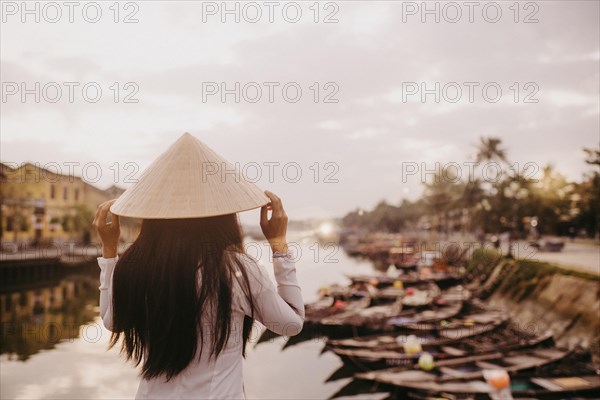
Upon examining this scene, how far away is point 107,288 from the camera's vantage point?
1647mm

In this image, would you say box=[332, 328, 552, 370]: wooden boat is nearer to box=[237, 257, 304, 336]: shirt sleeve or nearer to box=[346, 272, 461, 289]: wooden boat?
box=[237, 257, 304, 336]: shirt sleeve

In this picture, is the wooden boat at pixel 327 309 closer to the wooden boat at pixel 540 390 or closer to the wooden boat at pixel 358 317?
the wooden boat at pixel 358 317

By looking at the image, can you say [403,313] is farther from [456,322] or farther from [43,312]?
[43,312]

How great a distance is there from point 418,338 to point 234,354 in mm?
12822

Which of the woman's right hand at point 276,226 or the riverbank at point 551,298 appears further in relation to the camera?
the riverbank at point 551,298

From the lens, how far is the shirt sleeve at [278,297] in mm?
1505

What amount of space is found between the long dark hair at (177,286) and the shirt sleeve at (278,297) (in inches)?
1.1

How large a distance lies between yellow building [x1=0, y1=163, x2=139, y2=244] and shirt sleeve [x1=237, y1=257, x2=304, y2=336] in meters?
29.0

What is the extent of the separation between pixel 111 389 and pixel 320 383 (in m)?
5.44

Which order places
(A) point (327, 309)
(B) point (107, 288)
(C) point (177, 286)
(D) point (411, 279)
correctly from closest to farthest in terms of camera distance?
1. (C) point (177, 286)
2. (B) point (107, 288)
3. (A) point (327, 309)
4. (D) point (411, 279)

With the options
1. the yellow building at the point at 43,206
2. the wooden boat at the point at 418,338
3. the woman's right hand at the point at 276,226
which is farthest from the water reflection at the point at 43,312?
the woman's right hand at the point at 276,226

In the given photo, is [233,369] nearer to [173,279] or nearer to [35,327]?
[173,279]

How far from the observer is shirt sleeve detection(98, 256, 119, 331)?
163 cm

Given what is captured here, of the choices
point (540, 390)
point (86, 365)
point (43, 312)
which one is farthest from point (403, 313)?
point (43, 312)
